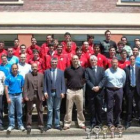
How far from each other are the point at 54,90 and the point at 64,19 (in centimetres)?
936

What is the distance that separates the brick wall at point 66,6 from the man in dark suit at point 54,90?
9.43 m

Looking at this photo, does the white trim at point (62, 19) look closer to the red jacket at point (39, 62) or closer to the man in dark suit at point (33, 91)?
the red jacket at point (39, 62)

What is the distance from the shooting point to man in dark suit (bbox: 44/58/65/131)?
10.5m

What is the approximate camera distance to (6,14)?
760 inches

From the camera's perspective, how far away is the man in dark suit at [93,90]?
417 inches

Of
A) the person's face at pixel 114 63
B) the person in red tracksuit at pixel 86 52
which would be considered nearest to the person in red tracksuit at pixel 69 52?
the person in red tracksuit at pixel 86 52

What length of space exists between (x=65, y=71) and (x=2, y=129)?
2349 mm

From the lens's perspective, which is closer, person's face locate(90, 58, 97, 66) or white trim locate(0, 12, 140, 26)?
person's face locate(90, 58, 97, 66)

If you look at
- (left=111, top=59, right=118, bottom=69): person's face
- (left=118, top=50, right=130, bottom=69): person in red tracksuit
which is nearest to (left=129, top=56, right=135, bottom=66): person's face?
(left=118, top=50, right=130, bottom=69): person in red tracksuit

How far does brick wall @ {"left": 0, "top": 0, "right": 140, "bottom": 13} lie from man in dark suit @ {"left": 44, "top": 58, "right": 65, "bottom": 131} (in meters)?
9.43

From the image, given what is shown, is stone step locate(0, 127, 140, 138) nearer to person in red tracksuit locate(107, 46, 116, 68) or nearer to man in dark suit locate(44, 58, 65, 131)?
man in dark suit locate(44, 58, 65, 131)

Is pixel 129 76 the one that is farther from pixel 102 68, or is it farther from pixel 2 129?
pixel 2 129

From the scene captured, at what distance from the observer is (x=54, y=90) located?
1050cm

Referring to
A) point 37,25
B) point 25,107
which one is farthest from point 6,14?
point 25,107
